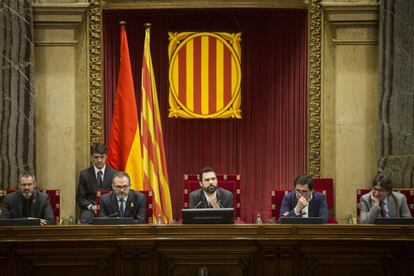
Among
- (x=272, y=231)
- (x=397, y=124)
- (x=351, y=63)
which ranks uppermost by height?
(x=351, y=63)

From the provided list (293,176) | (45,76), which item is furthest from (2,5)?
(293,176)

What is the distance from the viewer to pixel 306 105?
31.1 feet

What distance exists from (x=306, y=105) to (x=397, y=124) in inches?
39.7

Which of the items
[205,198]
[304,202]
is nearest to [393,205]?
[304,202]

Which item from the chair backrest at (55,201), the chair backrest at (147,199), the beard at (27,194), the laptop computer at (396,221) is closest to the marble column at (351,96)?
the chair backrest at (147,199)

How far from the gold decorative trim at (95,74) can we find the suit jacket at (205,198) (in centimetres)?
168

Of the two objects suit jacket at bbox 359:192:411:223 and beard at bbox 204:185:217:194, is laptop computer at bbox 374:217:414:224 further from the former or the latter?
beard at bbox 204:185:217:194

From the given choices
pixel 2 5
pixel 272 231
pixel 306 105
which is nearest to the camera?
pixel 272 231

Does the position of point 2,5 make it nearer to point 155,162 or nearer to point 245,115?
point 155,162

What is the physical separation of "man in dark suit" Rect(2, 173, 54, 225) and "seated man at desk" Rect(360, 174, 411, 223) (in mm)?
2770

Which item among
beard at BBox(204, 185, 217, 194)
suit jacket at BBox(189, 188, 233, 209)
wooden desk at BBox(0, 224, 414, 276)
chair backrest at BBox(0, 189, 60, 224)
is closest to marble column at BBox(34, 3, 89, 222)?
chair backrest at BBox(0, 189, 60, 224)

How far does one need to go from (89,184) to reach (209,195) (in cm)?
139

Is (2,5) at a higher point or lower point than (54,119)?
higher

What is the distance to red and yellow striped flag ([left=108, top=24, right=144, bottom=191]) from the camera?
29.5ft
